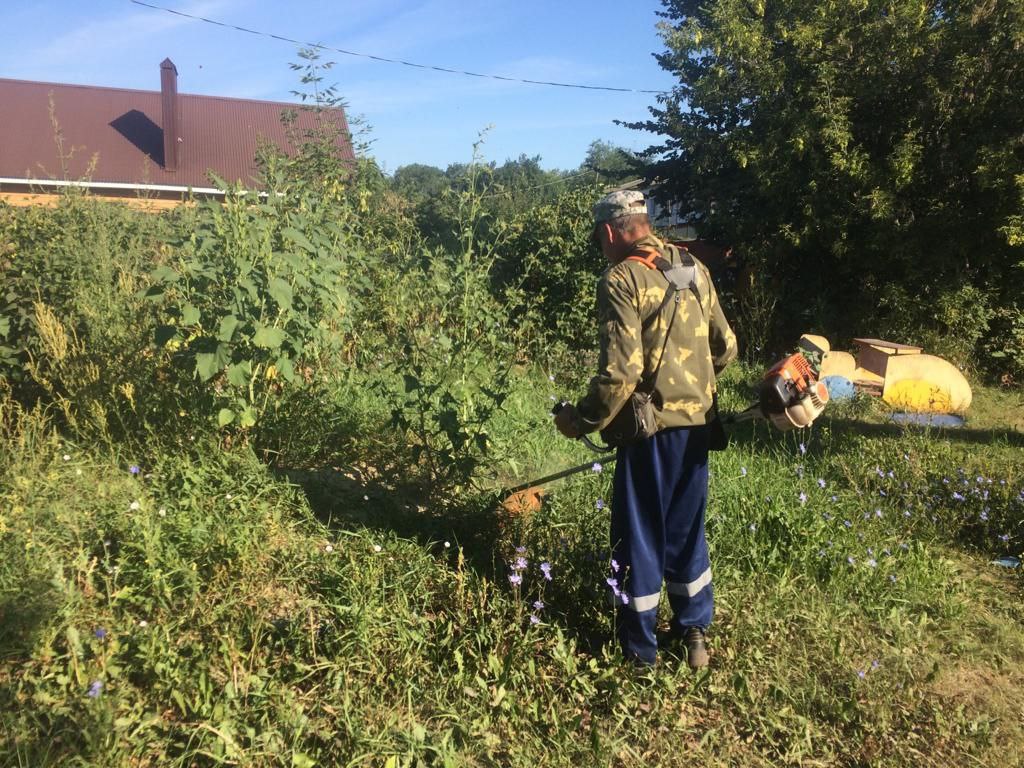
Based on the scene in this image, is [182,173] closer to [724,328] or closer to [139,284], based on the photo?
[139,284]

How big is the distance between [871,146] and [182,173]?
2084 centimetres

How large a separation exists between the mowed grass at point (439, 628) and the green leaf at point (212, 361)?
0.55 m

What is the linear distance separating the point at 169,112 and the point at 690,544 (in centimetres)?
2462

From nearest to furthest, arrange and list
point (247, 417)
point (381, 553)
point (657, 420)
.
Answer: point (657, 420) < point (381, 553) < point (247, 417)

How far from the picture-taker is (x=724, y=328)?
2.94m

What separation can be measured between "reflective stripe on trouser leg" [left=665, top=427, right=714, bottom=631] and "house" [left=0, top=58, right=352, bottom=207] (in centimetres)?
2104

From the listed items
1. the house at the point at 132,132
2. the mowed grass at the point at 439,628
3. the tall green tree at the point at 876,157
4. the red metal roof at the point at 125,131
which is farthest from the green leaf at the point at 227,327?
the house at the point at 132,132

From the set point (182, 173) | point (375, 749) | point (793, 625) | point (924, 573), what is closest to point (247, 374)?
point (375, 749)

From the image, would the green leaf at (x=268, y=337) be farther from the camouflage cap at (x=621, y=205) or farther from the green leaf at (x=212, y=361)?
the camouflage cap at (x=621, y=205)

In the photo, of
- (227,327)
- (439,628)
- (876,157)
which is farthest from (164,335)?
(876,157)

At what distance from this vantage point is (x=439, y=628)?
282 cm

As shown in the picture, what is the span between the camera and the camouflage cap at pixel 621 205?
8.78ft

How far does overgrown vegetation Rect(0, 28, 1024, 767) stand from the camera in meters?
2.42

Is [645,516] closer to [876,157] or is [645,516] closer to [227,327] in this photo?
[227,327]
